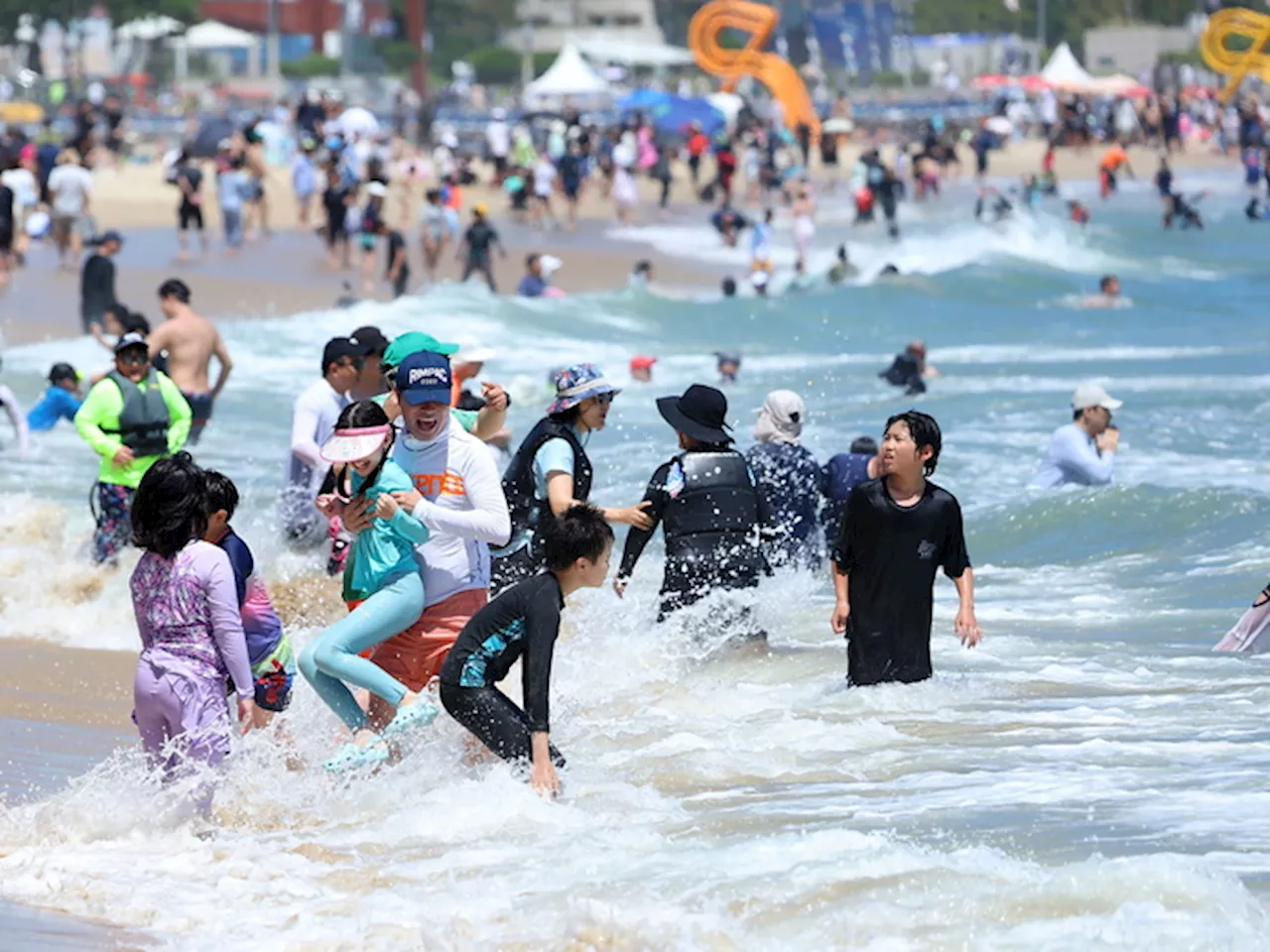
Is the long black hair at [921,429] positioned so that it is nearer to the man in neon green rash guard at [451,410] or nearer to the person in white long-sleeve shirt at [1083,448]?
the man in neon green rash guard at [451,410]

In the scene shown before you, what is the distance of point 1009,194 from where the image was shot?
165ft

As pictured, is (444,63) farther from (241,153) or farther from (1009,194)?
(241,153)

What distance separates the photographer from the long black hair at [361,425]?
7.29 meters

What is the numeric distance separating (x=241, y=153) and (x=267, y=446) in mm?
19056

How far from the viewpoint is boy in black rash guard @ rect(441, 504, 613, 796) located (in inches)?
276

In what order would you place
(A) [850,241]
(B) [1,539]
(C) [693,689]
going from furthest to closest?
1. (A) [850,241]
2. (B) [1,539]
3. (C) [693,689]

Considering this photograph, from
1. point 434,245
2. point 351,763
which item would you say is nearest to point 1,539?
point 351,763

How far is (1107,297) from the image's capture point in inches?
1296

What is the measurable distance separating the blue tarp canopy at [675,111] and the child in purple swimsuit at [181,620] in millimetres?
49474

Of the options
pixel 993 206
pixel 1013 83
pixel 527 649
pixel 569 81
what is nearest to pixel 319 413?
pixel 527 649

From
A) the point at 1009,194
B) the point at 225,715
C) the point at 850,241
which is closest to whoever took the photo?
the point at 225,715

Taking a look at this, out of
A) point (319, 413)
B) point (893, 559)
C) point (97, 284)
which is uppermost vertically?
point (319, 413)

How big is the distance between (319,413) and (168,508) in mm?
3389

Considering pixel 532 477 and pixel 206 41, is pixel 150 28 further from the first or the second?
pixel 532 477
